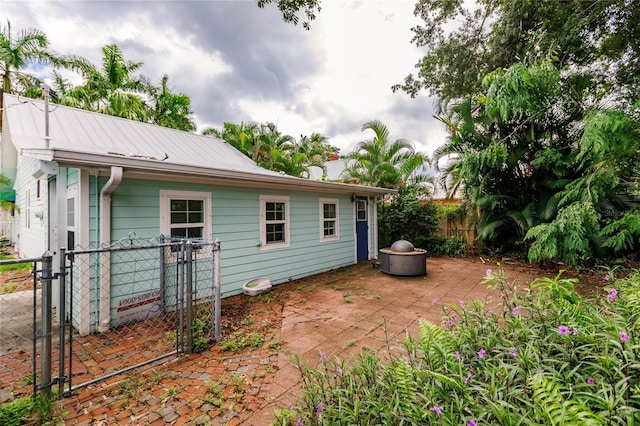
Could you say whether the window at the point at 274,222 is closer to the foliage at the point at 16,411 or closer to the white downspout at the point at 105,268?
the white downspout at the point at 105,268

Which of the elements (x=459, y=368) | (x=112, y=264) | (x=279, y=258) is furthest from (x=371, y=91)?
(x=459, y=368)

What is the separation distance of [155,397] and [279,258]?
369 centimetres

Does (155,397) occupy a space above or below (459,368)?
below

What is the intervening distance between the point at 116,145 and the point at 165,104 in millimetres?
7963

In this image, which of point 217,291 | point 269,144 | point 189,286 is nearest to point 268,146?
point 269,144

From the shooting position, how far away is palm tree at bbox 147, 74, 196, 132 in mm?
11781

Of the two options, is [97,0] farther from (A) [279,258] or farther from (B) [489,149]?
(B) [489,149]

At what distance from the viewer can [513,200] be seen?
754cm

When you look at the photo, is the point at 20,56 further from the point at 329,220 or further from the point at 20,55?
the point at 329,220

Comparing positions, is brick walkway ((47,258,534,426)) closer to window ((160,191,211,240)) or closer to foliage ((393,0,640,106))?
window ((160,191,211,240))

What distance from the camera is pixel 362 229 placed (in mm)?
8617

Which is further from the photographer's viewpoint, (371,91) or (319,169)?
(319,169)

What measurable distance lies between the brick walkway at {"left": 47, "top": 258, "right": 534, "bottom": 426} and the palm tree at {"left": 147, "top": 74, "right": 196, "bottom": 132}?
10285 mm

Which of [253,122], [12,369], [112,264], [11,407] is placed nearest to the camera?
[11,407]
